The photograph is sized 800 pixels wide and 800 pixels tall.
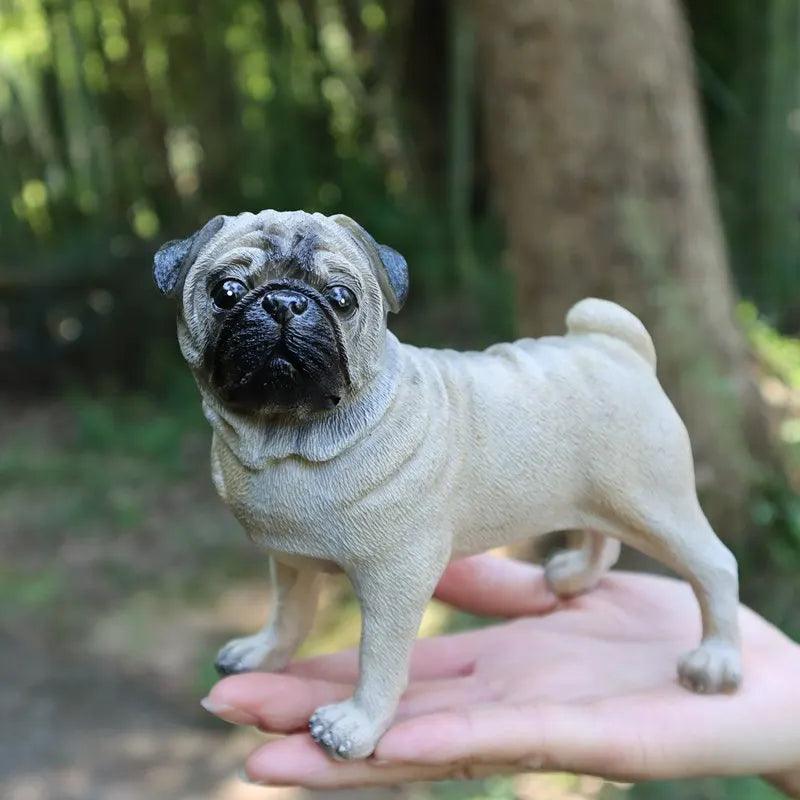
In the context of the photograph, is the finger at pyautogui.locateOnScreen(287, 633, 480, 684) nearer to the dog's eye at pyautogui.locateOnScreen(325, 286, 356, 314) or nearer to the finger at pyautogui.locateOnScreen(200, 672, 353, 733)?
the finger at pyautogui.locateOnScreen(200, 672, 353, 733)

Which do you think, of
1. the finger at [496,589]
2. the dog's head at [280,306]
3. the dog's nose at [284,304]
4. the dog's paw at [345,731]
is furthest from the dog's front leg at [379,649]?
the finger at [496,589]

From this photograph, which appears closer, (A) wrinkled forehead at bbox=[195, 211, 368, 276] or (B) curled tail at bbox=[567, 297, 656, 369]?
(A) wrinkled forehead at bbox=[195, 211, 368, 276]

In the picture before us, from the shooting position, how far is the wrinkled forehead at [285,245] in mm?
983

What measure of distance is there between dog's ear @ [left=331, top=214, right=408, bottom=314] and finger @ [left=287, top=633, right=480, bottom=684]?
2.18 ft

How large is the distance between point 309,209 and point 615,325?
3.51 m

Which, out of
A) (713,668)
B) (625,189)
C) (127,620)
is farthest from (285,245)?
(127,620)

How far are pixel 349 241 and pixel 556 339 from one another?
1.20 feet

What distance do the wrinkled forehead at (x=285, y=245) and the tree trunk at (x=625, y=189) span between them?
4.97 ft

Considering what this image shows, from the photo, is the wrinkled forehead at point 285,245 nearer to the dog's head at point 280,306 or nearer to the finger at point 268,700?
the dog's head at point 280,306

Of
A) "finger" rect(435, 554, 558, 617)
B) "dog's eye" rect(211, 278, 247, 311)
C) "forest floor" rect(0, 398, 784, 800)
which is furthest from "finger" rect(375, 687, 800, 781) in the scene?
"forest floor" rect(0, 398, 784, 800)

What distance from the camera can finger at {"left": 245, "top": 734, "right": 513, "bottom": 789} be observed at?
1.16 meters

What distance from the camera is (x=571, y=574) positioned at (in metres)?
1.57

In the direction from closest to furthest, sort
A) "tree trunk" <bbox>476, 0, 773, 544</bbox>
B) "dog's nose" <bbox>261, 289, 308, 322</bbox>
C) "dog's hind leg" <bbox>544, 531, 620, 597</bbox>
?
"dog's nose" <bbox>261, 289, 308, 322</bbox> → "dog's hind leg" <bbox>544, 531, 620, 597</bbox> → "tree trunk" <bbox>476, 0, 773, 544</bbox>

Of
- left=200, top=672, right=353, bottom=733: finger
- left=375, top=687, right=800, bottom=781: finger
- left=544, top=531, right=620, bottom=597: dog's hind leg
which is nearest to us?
left=375, top=687, right=800, bottom=781: finger
